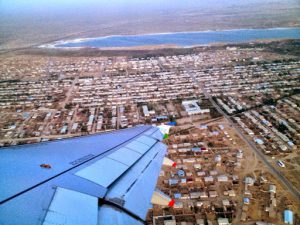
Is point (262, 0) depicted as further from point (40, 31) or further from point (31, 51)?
point (31, 51)

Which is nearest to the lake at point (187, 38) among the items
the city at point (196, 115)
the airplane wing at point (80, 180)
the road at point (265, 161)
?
the city at point (196, 115)

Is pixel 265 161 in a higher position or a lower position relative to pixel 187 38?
lower

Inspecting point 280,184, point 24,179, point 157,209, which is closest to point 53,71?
point 157,209

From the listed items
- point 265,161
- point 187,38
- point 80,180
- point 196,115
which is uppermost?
point 80,180

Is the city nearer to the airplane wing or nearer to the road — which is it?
the road

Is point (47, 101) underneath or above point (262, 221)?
above

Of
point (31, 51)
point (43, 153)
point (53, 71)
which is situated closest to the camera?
point (43, 153)

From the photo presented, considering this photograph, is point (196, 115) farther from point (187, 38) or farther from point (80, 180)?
point (187, 38)

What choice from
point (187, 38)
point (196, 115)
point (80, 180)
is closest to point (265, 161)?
point (196, 115)

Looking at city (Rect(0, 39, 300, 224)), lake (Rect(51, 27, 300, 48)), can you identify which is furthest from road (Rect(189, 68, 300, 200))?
lake (Rect(51, 27, 300, 48))
